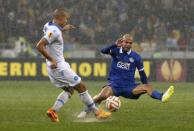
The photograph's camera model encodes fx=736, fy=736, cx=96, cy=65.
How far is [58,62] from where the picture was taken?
39.7 feet

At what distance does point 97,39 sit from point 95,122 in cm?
1846

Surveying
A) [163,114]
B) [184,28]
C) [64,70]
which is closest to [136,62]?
[163,114]

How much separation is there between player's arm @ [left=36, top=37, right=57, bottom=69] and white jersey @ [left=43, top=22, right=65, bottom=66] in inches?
2.8

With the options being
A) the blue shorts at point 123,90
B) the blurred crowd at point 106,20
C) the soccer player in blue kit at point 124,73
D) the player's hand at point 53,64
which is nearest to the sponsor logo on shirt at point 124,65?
the soccer player in blue kit at point 124,73

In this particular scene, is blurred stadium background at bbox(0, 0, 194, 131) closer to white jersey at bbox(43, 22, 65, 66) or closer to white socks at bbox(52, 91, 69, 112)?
white socks at bbox(52, 91, 69, 112)

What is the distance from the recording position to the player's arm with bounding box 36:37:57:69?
11.8m

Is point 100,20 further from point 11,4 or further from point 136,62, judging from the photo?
point 136,62

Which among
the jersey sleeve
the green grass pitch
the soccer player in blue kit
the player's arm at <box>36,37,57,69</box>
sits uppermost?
the jersey sleeve

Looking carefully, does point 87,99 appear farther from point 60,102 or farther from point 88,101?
point 60,102

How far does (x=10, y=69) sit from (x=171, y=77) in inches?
247

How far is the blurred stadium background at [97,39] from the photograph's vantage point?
28.4m

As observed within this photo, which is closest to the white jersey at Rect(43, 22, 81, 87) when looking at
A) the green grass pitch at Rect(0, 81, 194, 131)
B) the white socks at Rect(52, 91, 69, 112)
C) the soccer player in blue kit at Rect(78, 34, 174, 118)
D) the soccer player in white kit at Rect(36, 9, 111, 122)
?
the soccer player in white kit at Rect(36, 9, 111, 122)

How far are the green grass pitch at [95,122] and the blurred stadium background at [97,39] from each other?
2.12 m

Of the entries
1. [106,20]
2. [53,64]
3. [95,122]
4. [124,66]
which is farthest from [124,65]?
[106,20]
